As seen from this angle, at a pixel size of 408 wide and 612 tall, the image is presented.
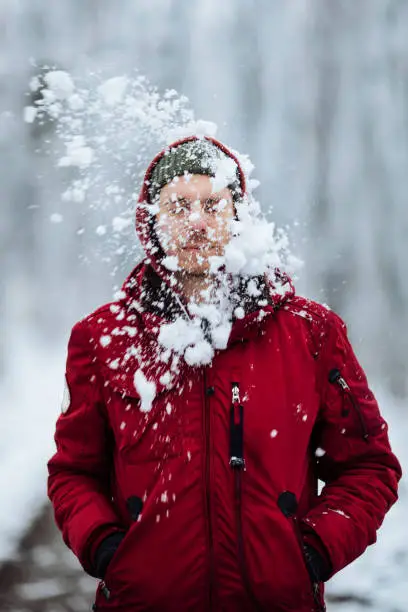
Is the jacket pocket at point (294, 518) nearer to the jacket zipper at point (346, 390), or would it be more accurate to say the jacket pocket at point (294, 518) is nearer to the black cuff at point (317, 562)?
the black cuff at point (317, 562)

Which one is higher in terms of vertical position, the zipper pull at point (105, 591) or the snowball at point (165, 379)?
the snowball at point (165, 379)

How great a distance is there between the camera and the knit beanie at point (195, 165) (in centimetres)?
156

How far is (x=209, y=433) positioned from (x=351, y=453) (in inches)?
15.4

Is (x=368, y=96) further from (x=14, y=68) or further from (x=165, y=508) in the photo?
(x=165, y=508)

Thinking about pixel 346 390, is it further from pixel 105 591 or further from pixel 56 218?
pixel 56 218

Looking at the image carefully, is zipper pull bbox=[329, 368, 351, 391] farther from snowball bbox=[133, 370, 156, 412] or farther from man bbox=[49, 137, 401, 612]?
snowball bbox=[133, 370, 156, 412]

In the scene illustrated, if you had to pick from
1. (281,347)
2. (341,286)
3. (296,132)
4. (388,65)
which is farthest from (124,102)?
(388,65)

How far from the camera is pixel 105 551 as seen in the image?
1.37 meters

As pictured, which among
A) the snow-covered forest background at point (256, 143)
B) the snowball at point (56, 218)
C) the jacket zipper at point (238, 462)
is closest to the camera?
the jacket zipper at point (238, 462)

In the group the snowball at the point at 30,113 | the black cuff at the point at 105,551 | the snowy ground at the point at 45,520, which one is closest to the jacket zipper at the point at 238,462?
the black cuff at the point at 105,551

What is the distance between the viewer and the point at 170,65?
648 centimetres

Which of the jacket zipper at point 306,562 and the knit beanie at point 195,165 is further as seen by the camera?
the knit beanie at point 195,165

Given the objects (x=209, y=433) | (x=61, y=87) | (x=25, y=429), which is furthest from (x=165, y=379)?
(x=25, y=429)

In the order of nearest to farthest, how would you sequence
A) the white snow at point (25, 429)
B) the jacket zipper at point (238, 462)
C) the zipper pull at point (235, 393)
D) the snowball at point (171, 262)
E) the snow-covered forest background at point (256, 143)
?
the jacket zipper at point (238, 462) → the zipper pull at point (235, 393) → the snowball at point (171, 262) → the white snow at point (25, 429) → the snow-covered forest background at point (256, 143)
